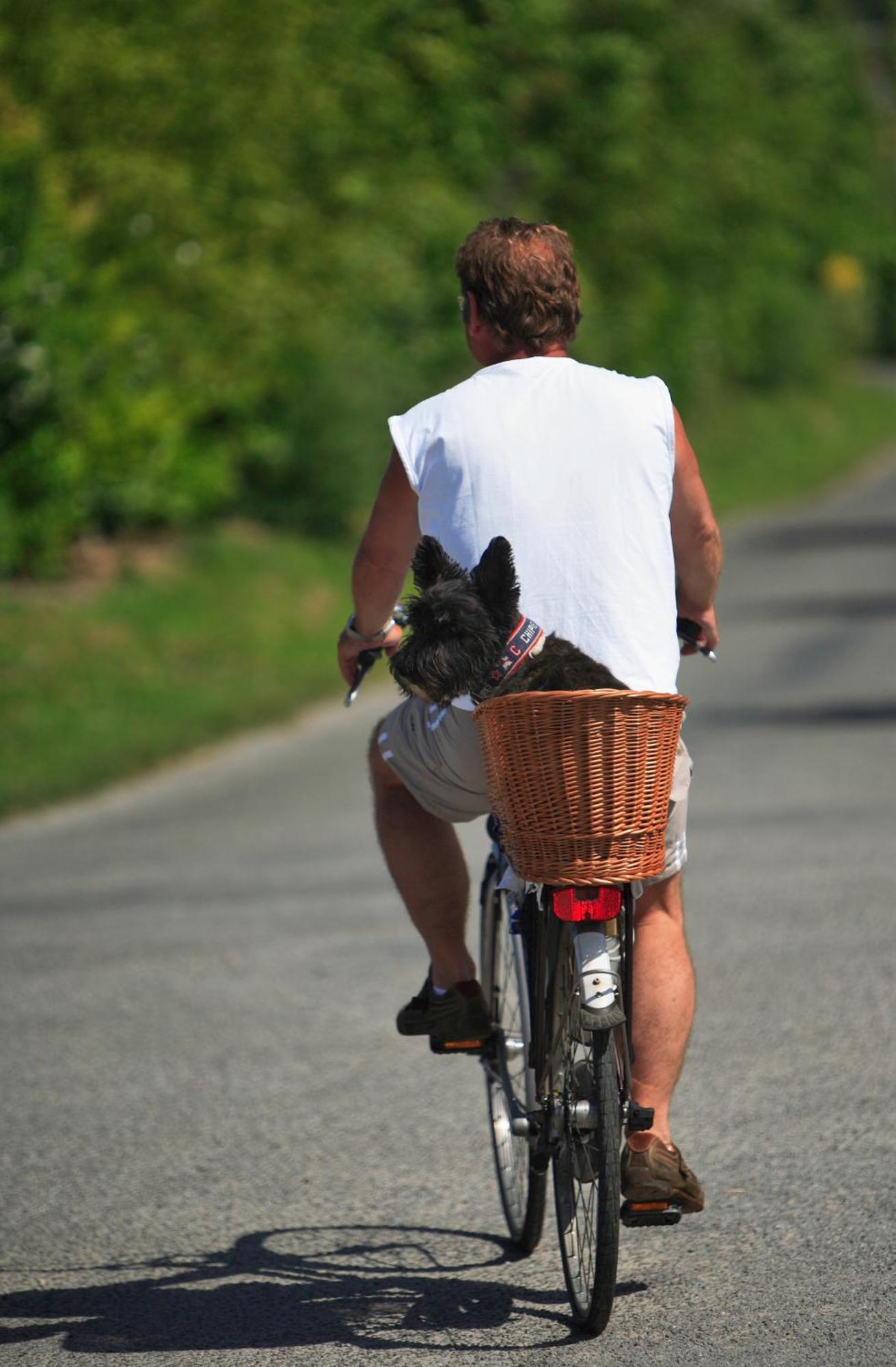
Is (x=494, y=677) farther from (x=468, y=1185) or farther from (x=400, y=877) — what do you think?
(x=468, y=1185)

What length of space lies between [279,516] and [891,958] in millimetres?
17130

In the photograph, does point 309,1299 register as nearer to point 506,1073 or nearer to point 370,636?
point 506,1073

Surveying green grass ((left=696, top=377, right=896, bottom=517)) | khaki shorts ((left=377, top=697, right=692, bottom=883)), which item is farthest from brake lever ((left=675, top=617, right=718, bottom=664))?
green grass ((left=696, top=377, right=896, bottom=517))

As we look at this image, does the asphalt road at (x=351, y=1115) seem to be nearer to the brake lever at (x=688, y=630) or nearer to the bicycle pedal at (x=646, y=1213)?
the bicycle pedal at (x=646, y=1213)

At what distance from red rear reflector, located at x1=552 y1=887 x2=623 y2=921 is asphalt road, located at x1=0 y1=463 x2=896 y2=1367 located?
80cm

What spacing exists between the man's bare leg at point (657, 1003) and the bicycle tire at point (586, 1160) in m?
0.15

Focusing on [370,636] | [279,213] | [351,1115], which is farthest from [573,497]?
[279,213]

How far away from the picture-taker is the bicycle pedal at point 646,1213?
3.76 metres

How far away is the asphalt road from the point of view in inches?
156

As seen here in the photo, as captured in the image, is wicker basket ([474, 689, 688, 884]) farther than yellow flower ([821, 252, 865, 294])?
No

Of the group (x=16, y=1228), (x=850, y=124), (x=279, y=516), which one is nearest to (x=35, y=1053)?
(x=16, y=1228)

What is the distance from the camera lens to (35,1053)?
620 cm

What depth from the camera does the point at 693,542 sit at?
402 cm

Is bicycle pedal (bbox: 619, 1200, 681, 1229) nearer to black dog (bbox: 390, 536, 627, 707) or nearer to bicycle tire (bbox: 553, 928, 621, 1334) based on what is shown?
bicycle tire (bbox: 553, 928, 621, 1334)
